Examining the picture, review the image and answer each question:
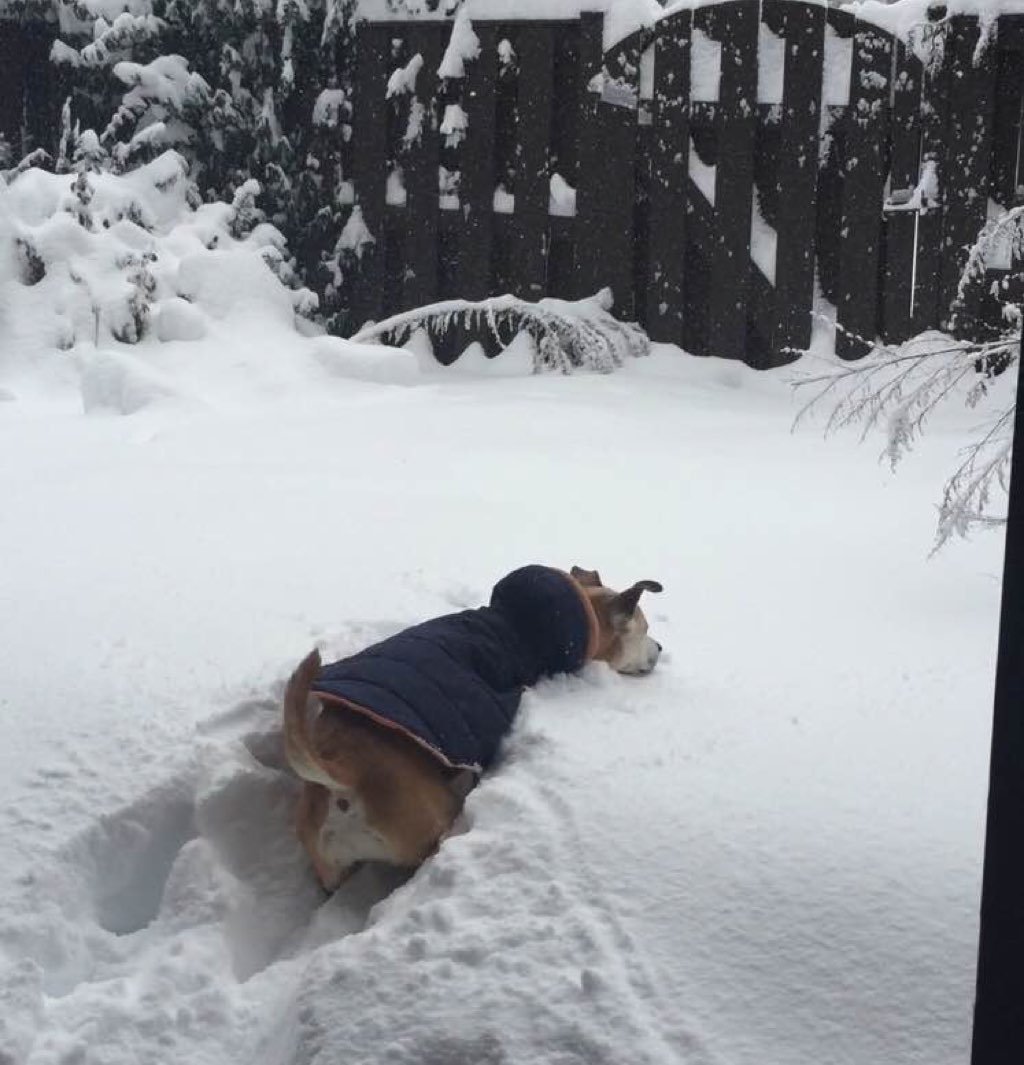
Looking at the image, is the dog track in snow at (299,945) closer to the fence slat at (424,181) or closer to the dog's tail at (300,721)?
the dog's tail at (300,721)

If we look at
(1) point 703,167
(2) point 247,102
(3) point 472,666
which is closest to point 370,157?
(2) point 247,102

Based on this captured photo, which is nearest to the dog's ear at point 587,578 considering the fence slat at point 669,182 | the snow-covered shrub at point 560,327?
the snow-covered shrub at point 560,327

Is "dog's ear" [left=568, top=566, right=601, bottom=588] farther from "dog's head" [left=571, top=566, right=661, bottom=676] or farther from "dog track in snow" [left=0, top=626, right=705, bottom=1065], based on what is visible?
"dog track in snow" [left=0, top=626, right=705, bottom=1065]

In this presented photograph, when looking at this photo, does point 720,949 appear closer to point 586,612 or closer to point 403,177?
point 586,612

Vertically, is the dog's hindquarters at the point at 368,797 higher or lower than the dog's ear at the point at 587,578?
lower

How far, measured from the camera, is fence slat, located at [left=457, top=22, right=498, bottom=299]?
7344 mm

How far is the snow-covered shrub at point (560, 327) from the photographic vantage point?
6695 millimetres

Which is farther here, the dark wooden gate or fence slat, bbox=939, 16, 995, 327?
the dark wooden gate

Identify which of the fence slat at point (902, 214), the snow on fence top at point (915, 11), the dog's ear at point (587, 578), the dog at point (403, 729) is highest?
the snow on fence top at point (915, 11)

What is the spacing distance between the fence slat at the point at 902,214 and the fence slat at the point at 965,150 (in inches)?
5.7

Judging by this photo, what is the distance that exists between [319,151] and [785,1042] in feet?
23.1

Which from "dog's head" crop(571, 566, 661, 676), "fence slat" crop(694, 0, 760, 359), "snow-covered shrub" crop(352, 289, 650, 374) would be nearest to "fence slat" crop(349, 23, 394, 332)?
"snow-covered shrub" crop(352, 289, 650, 374)

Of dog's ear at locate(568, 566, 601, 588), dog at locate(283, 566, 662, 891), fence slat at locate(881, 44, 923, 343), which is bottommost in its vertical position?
dog at locate(283, 566, 662, 891)

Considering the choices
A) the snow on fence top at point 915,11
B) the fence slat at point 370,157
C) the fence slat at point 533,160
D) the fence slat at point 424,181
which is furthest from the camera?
the fence slat at point 370,157
